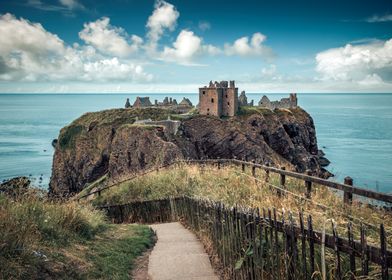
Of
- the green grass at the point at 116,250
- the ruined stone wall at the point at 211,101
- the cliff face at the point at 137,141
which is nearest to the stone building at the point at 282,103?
the cliff face at the point at 137,141

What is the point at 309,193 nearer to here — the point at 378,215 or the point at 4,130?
the point at 378,215

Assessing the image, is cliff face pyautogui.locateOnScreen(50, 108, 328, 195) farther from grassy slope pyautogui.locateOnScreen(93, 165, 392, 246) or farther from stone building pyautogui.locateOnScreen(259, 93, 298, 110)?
grassy slope pyautogui.locateOnScreen(93, 165, 392, 246)

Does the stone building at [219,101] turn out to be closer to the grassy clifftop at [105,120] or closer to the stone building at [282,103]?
the grassy clifftop at [105,120]

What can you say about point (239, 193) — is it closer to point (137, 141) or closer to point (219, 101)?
point (137, 141)

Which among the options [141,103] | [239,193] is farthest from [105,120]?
[239,193]

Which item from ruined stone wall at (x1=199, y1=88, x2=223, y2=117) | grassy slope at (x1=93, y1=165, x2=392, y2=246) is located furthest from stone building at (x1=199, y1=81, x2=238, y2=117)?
grassy slope at (x1=93, y1=165, x2=392, y2=246)

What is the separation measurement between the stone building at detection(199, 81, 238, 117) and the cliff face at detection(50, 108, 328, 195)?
291 cm

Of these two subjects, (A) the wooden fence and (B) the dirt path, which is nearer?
(A) the wooden fence

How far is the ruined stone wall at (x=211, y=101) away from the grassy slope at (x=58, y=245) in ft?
266

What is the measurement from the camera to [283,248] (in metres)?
5.56

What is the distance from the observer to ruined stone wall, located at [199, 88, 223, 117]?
297 feet

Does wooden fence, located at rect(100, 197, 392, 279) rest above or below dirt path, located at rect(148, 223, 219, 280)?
above

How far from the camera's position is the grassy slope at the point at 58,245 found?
5.85 metres

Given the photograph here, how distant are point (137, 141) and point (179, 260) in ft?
209
